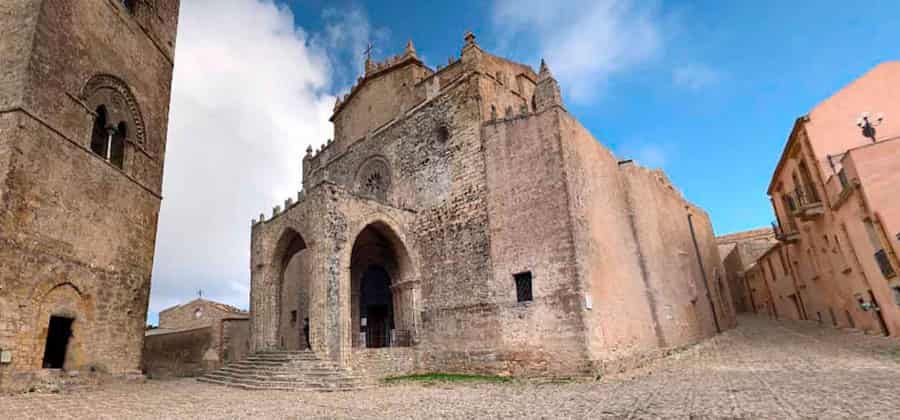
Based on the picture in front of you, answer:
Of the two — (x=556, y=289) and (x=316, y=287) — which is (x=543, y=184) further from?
(x=316, y=287)

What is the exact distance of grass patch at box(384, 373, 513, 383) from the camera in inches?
464

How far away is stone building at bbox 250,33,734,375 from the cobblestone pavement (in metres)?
1.93

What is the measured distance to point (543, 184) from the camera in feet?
41.8

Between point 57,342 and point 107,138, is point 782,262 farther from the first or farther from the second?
point 57,342

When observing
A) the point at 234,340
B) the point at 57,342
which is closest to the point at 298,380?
the point at 57,342

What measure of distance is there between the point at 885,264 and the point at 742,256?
25668 mm

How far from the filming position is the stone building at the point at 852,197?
11445 mm

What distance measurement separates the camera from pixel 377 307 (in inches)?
728

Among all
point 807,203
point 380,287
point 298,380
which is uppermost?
point 807,203

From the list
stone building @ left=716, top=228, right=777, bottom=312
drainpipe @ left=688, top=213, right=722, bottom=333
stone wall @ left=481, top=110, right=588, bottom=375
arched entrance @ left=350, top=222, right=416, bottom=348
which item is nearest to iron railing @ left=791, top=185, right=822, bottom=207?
drainpipe @ left=688, top=213, right=722, bottom=333

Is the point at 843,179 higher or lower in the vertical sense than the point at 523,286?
higher

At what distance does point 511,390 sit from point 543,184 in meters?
5.72

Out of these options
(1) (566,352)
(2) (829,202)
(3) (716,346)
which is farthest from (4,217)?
(2) (829,202)

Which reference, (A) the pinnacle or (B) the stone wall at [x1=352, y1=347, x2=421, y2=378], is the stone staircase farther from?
(A) the pinnacle
